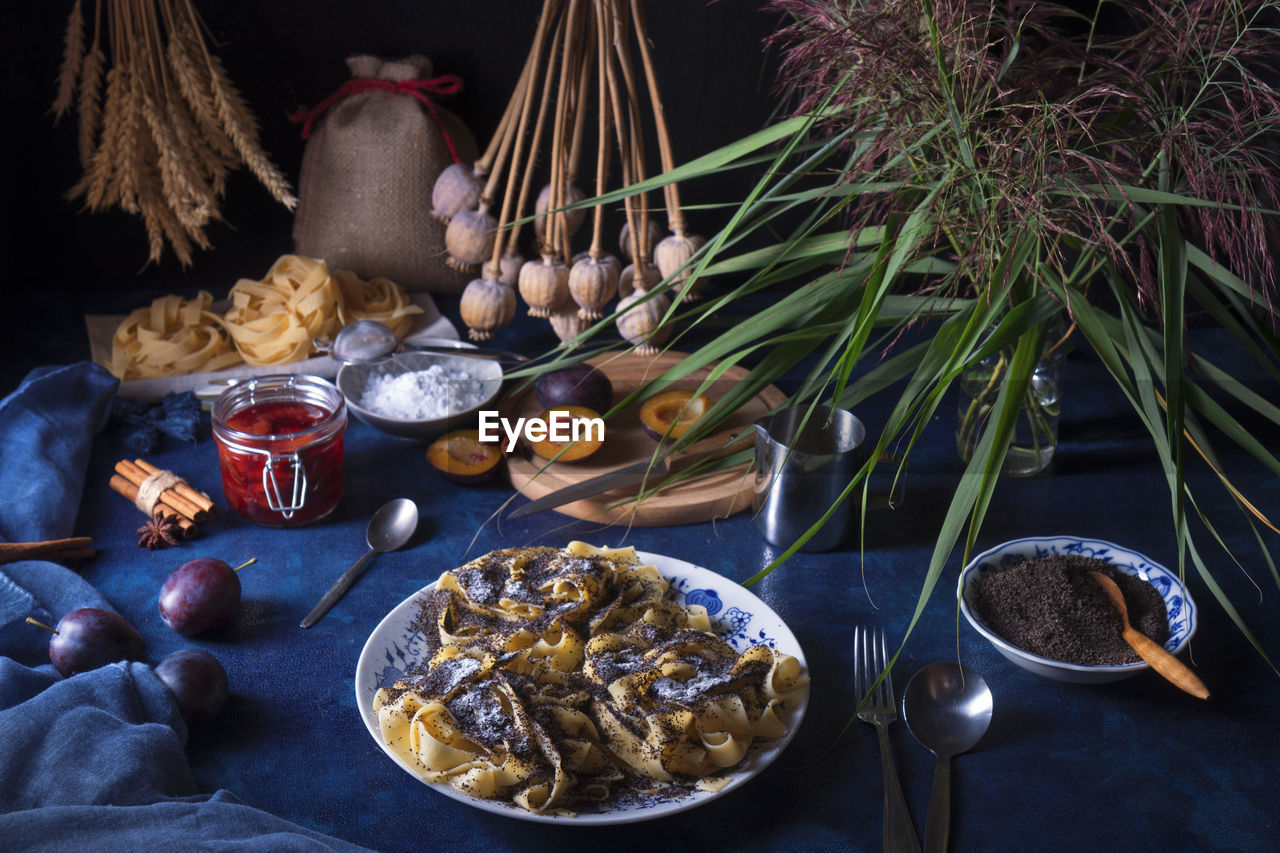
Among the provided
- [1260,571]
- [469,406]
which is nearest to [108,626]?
[469,406]

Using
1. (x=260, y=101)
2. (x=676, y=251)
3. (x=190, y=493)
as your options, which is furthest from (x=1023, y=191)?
(x=260, y=101)

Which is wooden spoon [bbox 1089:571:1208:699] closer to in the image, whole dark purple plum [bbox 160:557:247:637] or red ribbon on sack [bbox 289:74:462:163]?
whole dark purple plum [bbox 160:557:247:637]

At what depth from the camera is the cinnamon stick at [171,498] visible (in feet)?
3.94

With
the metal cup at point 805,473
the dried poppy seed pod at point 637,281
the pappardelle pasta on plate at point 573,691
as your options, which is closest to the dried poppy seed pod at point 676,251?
the dried poppy seed pod at point 637,281

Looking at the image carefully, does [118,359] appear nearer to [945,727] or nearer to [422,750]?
[422,750]

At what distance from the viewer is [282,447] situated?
3.81 ft

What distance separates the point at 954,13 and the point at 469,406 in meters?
0.73

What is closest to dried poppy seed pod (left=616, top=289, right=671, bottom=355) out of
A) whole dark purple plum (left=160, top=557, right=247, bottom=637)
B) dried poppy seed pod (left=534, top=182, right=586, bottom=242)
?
dried poppy seed pod (left=534, top=182, right=586, bottom=242)

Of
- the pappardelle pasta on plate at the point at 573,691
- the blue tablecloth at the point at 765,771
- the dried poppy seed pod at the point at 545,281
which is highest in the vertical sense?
the dried poppy seed pod at the point at 545,281

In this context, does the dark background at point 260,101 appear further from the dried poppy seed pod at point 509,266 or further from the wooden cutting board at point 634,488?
the wooden cutting board at point 634,488

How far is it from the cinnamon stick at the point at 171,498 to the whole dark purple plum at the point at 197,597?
167mm

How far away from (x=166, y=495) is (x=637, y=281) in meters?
0.67

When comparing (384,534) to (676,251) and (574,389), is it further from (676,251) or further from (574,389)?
(676,251)

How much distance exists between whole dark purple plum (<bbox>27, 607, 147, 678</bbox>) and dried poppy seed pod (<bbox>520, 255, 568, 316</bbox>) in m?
0.70
